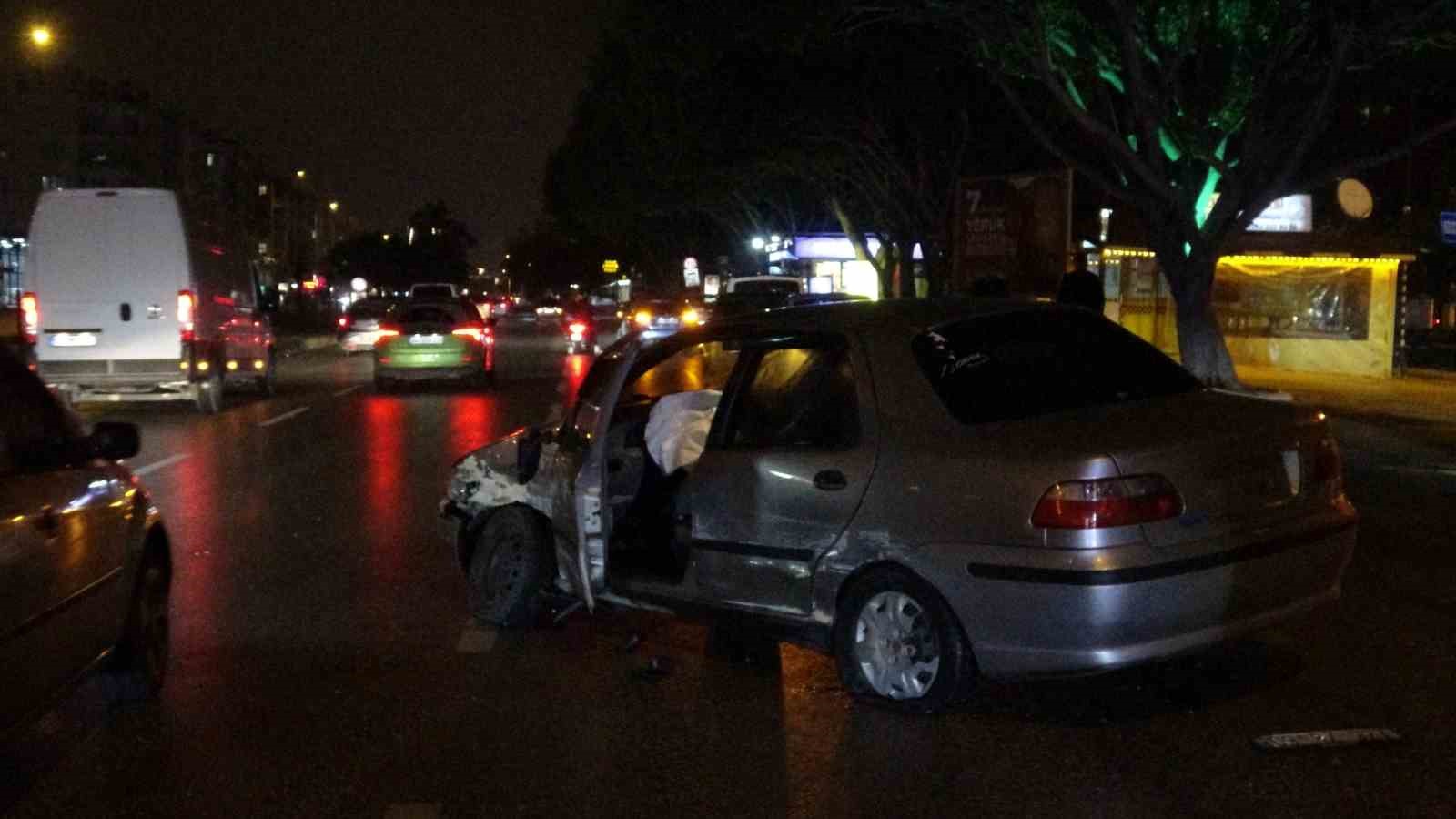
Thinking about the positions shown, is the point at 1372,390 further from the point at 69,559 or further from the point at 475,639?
the point at 69,559

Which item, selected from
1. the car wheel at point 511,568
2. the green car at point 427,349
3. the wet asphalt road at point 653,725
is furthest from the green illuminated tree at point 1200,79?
the car wheel at point 511,568

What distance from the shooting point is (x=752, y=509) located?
732cm

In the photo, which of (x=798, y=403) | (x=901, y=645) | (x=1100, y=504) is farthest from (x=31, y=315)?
(x=1100, y=504)

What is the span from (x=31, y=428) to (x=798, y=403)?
10.1 feet

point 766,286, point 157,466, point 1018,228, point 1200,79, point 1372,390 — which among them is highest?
point 1200,79

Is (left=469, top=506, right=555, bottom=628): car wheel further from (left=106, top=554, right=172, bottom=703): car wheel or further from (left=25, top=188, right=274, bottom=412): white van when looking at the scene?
(left=25, top=188, right=274, bottom=412): white van

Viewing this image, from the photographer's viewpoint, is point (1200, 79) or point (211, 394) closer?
point (211, 394)

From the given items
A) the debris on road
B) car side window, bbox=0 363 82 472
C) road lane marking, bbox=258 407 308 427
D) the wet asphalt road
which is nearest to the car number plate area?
road lane marking, bbox=258 407 308 427

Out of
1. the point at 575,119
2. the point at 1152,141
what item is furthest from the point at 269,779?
the point at 575,119

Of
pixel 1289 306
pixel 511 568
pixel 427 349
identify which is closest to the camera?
pixel 511 568

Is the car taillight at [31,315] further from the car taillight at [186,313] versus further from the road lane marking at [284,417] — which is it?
the road lane marking at [284,417]

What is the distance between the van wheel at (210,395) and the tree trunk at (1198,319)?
12.8 meters

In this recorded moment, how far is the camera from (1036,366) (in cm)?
710

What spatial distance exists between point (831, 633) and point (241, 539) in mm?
6098
